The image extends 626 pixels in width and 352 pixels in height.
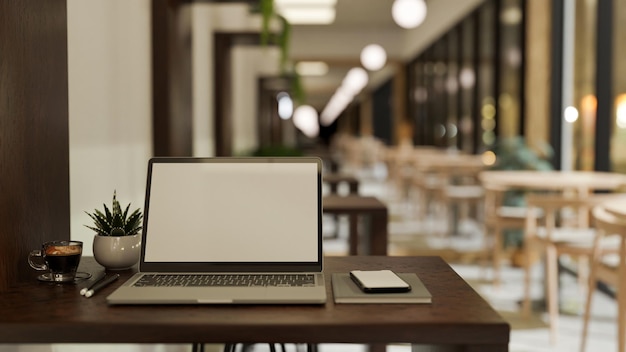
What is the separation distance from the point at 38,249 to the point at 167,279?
0.31 metres

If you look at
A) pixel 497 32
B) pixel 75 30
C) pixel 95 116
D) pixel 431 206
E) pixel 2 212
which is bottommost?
pixel 431 206

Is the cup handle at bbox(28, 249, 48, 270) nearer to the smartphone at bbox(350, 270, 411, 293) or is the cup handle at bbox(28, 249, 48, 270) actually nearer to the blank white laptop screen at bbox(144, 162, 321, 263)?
the blank white laptop screen at bbox(144, 162, 321, 263)

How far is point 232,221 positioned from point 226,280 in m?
0.16

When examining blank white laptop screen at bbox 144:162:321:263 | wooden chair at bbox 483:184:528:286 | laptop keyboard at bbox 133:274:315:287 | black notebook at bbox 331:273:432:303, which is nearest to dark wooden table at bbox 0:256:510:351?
black notebook at bbox 331:273:432:303

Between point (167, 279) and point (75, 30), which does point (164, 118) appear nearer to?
point (75, 30)

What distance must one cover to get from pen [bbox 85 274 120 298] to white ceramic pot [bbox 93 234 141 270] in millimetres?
60

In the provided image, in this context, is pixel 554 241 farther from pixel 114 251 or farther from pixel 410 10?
pixel 410 10

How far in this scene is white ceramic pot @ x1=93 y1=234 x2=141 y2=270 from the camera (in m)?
1.66

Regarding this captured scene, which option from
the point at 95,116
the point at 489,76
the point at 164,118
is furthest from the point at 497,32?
the point at 95,116

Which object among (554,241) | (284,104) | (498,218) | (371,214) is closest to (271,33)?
(371,214)

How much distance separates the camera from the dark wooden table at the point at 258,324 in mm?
1207

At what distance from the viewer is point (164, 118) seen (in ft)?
10.3

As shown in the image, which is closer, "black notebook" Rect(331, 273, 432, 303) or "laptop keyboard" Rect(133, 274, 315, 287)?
"black notebook" Rect(331, 273, 432, 303)

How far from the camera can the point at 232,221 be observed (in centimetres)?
164
